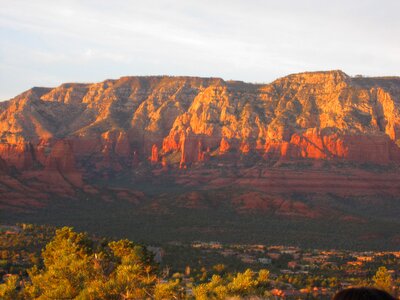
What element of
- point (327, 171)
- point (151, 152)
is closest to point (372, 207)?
point (327, 171)

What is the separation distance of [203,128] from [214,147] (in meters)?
7.96

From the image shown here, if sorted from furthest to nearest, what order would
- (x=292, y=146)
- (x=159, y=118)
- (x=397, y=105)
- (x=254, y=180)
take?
(x=159, y=118) < (x=397, y=105) < (x=292, y=146) < (x=254, y=180)

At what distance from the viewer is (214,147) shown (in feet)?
473

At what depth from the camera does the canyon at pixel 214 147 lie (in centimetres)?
10138

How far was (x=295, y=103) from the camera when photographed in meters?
145

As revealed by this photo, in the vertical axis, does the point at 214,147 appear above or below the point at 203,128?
below

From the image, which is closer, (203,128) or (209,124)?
(209,124)

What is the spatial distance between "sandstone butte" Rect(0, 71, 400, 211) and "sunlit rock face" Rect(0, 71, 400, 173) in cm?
24

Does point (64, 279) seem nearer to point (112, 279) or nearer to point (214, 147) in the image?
point (112, 279)

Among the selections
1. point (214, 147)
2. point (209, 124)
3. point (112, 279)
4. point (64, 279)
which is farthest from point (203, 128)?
point (112, 279)

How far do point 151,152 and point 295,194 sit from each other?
5187cm

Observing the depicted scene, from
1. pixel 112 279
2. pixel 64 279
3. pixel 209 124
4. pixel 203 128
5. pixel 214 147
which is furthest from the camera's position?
pixel 203 128

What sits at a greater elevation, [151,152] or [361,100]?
[361,100]

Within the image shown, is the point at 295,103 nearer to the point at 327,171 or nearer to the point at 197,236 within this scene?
the point at 327,171
